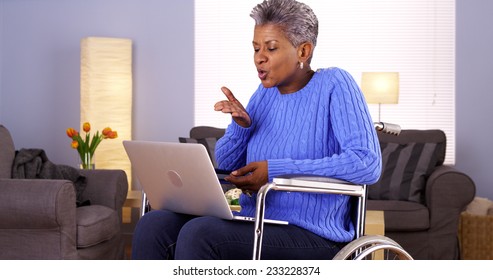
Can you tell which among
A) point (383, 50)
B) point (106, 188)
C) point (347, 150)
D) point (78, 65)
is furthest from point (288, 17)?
point (78, 65)

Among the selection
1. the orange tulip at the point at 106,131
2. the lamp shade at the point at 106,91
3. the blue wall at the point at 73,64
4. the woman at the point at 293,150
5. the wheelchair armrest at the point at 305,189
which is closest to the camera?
the wheelchair armrest at the point at 305,189

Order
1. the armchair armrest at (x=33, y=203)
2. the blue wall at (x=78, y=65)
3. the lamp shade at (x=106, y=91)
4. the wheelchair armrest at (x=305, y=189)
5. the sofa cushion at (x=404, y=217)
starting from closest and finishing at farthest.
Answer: the wheelchair armrest at (x=305, y=189)
the armchair armrest at (x=33, y=203)
the sofa cushion at (x=404, y=217)
the lamp shade at (x=106, y=91)
the blue wall at (x=78, y=65)

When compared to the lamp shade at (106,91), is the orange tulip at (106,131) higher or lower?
lower

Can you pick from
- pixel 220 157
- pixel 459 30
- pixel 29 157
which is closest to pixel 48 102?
pixel 29 157

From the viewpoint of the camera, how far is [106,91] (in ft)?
20.3

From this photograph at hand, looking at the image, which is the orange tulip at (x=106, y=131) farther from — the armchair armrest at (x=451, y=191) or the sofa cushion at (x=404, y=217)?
the armchair armrest at (x=451, y=191)

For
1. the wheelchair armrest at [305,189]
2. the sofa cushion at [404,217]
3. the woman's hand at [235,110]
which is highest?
the woman's hand at [235,110]

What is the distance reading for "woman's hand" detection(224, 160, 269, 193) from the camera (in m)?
2.26

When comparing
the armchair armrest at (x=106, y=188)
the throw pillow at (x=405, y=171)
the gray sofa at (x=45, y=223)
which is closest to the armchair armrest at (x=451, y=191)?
the throw pillow at (x=405, y=171)

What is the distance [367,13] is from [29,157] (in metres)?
2.95

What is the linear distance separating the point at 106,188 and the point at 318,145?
9.07 feet

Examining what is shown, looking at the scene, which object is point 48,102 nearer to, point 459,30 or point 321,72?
point 459,30

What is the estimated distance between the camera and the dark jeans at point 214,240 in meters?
2.10

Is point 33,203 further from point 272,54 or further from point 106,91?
point 106,91
